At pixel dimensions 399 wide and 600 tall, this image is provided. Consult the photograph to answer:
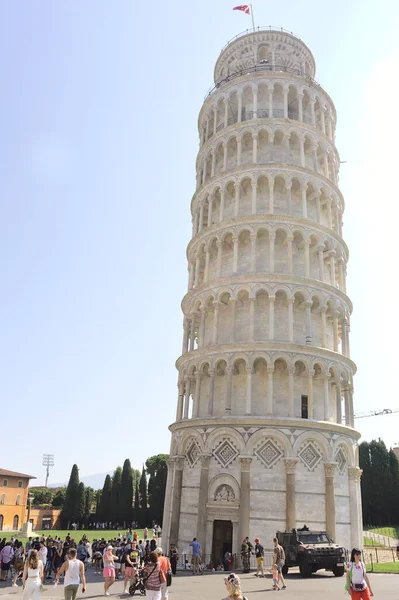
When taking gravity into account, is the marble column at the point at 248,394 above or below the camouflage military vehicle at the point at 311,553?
above

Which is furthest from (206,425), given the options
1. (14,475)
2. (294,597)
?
(14,475)

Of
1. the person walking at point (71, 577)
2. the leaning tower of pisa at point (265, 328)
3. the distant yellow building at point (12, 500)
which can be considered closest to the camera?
the person walking at point (71, 577)

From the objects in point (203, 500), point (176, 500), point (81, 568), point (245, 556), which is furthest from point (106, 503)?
point (81, 568)

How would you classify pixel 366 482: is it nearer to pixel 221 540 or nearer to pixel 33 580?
pixel 221 540

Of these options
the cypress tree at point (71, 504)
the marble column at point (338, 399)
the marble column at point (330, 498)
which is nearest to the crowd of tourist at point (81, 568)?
the marble column at point (330, 498)

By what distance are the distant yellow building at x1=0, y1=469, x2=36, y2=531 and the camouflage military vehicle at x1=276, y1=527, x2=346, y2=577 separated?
242 feet

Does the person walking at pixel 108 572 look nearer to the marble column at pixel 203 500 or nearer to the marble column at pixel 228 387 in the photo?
the marble column at pixel 203 500

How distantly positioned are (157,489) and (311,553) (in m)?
62.7

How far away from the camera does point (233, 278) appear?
34969 millimetres

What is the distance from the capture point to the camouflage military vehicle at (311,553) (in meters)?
23.0

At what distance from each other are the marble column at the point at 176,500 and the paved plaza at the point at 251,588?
767cm

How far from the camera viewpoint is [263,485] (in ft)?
96.9

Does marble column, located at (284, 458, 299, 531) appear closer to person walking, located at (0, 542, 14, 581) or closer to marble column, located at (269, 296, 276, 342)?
marble column, located at (269, 296, 276, 342)

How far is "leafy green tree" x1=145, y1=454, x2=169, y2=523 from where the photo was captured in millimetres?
79688
